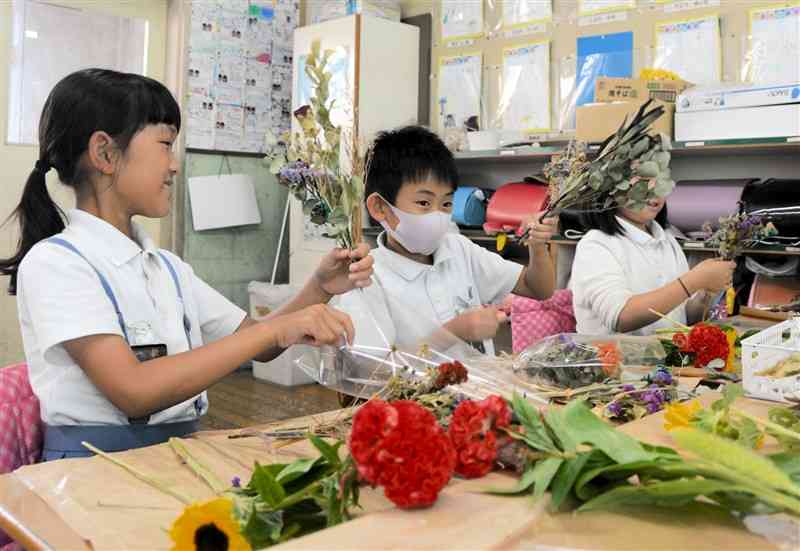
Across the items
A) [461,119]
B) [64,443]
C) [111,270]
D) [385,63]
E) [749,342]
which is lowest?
[64,443]

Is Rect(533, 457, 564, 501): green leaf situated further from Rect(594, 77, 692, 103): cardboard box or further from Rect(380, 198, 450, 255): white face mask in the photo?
Rect(594, 77, 692, 103): cardboard box

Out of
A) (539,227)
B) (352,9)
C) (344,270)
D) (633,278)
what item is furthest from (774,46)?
(344,270)

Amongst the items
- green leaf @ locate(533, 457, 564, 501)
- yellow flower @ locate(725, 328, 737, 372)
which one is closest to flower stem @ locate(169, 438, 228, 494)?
green leaf @ locate(533, 457, 564, 501)

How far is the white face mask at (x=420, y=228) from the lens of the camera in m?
1.92

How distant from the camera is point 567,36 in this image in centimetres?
393

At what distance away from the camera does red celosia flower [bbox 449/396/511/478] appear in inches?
31.9

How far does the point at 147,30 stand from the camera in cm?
457

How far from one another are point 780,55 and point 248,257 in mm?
3311

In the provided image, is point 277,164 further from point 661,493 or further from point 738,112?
point 738,112

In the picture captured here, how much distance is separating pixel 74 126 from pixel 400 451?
3.57 ft

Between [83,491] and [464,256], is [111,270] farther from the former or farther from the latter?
[464,256]

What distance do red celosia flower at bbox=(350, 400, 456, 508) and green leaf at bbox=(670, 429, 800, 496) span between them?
0.72 feet

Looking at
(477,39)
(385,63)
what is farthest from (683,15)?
(385,63)

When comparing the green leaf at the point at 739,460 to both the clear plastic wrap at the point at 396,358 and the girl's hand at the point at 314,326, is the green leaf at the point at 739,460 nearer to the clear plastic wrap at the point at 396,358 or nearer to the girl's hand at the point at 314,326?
the clear plastic wrap at the point at 396,358
